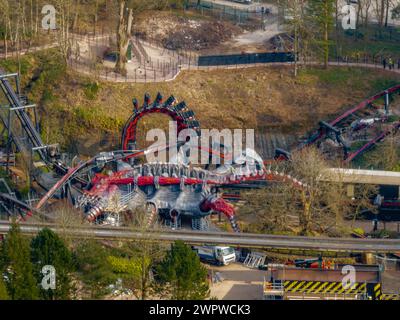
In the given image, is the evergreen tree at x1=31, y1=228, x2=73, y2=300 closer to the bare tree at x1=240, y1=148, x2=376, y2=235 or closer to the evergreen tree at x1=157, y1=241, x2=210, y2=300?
the evergreen tree at x1=157, y1=241, x2=210, y2=300

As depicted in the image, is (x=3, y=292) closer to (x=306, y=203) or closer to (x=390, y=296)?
(x=390, y=296)

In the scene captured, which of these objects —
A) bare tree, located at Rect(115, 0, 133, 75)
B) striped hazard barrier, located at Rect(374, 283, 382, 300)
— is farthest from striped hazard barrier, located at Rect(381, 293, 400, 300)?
bare tree, located at Rect(115, 0, 133, 75)

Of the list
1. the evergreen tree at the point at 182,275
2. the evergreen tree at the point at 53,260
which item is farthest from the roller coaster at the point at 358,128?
the evergreen tree at the point at 53,260

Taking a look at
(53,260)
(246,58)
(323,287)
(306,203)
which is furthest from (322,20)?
(53,260)

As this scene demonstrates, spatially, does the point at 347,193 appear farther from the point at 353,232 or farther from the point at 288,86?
the point at 288,86

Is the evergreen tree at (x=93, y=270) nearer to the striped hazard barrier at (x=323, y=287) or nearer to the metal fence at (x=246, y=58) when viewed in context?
the striped hazard barrier at (x=323, y=287)
